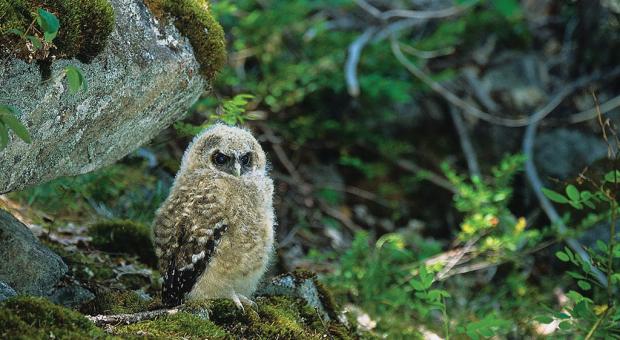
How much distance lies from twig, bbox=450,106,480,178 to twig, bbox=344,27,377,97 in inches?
66.9

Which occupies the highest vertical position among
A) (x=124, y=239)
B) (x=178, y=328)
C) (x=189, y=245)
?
(x=189, y=245)

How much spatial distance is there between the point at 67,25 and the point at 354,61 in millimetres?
5080

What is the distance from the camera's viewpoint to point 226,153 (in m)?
3.72

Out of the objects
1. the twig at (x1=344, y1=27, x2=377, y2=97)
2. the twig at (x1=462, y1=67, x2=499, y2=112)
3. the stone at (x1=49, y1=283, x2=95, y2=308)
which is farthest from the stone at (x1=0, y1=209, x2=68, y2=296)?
the twig at (x1=462, y1=67, x2=499, y2=112)

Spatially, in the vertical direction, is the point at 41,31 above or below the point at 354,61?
above

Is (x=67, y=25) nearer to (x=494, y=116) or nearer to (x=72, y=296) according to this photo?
(x=72, y=296)

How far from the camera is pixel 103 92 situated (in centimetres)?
321

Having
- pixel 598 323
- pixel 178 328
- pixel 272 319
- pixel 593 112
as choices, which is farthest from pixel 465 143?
pixel 178 328

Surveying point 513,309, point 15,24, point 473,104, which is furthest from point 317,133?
point 15,24

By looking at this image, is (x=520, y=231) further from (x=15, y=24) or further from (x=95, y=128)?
(x=15, y=24)

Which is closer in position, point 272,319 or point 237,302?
point 237,302

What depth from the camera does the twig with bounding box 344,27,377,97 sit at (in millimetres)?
7382

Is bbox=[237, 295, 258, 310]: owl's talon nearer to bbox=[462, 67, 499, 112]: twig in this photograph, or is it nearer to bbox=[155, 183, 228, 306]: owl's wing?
bbox=[155, 183, 228, 306]: owl's wing

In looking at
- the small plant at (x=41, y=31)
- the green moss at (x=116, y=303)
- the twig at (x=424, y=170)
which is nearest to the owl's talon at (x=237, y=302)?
the green moss at (x=116, y=303)
